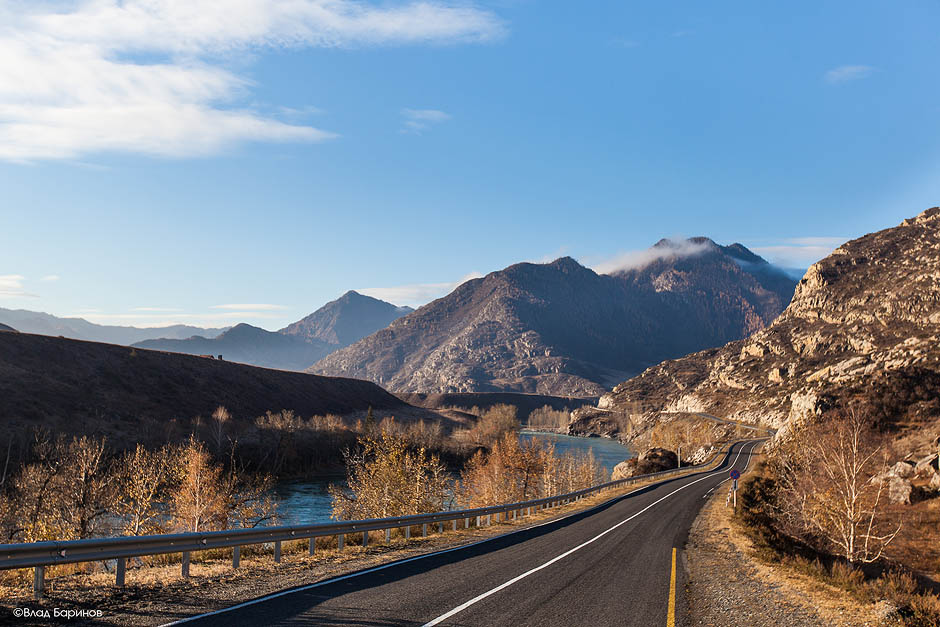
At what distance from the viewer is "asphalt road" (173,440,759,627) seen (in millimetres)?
9492

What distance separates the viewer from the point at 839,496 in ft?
109

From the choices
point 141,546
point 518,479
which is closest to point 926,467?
point 518,479

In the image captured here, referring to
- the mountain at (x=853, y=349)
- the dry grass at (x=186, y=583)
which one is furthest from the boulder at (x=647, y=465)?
the dry grass at (x=186, y=583)

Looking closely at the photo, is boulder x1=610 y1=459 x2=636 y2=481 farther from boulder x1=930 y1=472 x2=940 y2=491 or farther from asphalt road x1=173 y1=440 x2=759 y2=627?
asphalt road x1=173 y1=440 x2=759 y2=627

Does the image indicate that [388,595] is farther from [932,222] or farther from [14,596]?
[932,222]

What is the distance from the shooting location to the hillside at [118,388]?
9531 cm

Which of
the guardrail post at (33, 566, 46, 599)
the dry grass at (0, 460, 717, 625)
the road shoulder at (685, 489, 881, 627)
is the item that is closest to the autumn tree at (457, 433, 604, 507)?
the road shoulder at (685, 489, 881, 627)

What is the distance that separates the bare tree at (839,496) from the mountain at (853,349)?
106 ft

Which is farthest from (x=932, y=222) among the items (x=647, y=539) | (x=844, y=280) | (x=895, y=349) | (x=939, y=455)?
(x=647, y=539)

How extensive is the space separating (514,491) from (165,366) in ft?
351

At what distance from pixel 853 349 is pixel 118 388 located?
171831mm

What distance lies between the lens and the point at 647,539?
2170 centimetres

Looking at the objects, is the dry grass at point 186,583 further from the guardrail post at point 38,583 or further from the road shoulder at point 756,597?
the road shoulder at point 756,597

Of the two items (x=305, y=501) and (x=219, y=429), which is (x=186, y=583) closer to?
(x=305, y=501)
